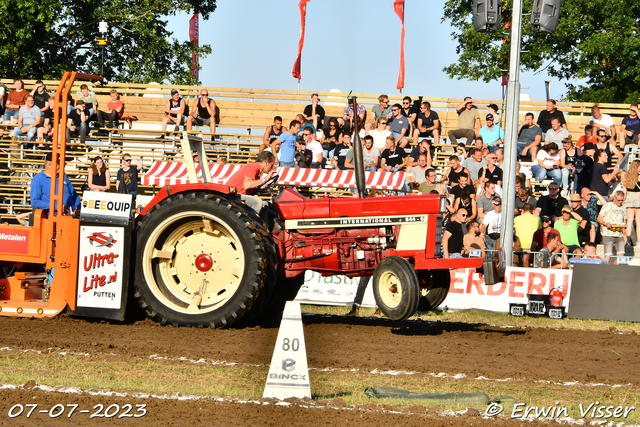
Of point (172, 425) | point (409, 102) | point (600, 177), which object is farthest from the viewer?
point (409, 102)

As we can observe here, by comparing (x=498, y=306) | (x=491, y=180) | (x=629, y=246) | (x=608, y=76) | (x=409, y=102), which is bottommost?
(x=498, y=306)

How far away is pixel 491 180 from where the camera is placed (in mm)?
14914

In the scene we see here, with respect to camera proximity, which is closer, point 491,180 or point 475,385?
point 475,385

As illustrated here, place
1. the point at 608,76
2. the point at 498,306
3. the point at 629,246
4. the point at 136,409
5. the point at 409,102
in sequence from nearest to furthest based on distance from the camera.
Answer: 1. the point at 136,409
2. the point at 498,306
3. the point at 629,246
4. the point at 409,102
5. the point at 608,76

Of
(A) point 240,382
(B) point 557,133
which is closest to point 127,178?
(B) point 557,133

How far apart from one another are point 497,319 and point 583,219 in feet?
11.8

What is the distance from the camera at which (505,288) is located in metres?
11.8

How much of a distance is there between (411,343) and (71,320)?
3609 millimetres

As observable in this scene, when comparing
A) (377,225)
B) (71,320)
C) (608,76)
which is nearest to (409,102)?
(377,225)

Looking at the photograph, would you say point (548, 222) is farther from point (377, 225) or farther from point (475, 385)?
point (475, 385)

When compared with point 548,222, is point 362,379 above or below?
below

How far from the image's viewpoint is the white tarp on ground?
11.7 m

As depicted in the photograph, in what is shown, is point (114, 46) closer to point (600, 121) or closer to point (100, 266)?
point (600, 121)

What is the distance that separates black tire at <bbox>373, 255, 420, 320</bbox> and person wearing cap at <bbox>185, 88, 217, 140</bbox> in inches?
467
